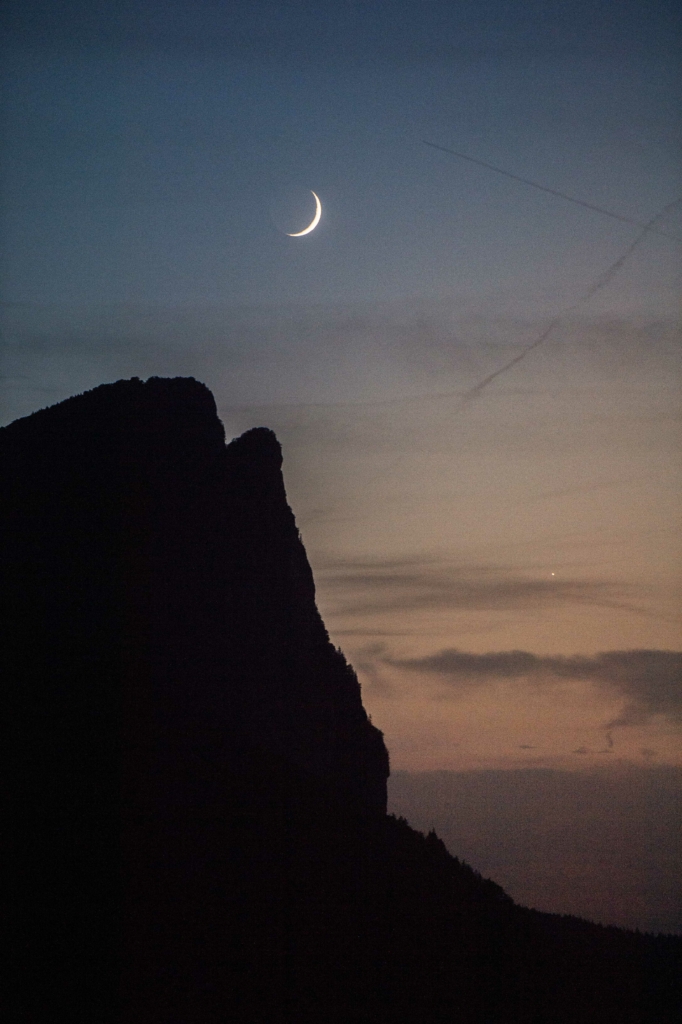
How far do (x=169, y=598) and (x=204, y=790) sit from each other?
48.5 feet

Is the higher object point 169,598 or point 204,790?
point 169,598

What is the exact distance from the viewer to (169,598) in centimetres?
6462

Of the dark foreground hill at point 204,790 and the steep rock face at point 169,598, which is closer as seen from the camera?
the dark foreground hill at point 204,790

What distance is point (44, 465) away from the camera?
6812 cm

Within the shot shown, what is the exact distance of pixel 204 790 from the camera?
53.6 metres

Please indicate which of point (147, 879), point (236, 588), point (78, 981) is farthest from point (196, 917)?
point (236, 588)

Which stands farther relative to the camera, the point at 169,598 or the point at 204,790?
the point at 169,598

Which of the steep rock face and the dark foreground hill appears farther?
the steep rock face

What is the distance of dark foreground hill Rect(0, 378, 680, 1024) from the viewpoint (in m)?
44.4

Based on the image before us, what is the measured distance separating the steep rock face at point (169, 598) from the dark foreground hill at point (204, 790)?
15 centimetres

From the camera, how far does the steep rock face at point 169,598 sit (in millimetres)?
56469

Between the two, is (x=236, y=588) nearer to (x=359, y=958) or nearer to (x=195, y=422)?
(x=195, y=422)

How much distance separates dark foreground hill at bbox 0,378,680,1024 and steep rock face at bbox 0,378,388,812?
0.48ft

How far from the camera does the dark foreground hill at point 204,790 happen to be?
4438cm
